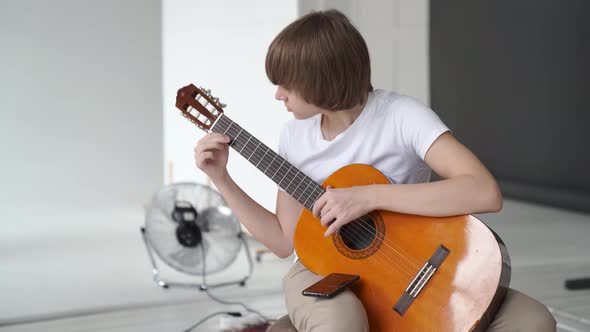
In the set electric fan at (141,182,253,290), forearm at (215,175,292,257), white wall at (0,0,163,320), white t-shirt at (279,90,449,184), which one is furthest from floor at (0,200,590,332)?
white t-shirt at (279,90,449,184)

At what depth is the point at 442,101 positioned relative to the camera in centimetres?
602

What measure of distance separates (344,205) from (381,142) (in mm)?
182

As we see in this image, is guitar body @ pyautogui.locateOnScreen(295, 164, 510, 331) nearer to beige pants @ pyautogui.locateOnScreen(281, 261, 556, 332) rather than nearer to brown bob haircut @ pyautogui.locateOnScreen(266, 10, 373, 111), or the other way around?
beige pants @ pyautogui.locateOnScreen(281, 261, 556, 332)

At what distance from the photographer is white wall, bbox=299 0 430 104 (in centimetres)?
428

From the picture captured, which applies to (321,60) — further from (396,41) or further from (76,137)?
(76,137)

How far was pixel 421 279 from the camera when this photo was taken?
1.61m

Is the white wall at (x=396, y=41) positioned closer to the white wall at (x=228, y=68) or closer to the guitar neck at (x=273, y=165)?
the white wall at (x=228, y=68)

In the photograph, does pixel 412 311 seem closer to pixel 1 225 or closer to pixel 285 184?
pixel 285 184

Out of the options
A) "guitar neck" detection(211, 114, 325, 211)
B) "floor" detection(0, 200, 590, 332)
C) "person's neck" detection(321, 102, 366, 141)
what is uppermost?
"person's neck" detection(321, 102, 366, 141)

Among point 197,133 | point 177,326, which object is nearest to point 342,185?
point 177,326

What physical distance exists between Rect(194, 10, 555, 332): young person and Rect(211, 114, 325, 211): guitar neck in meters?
0.03

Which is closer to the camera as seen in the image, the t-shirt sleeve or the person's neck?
the t-shirt sleeve

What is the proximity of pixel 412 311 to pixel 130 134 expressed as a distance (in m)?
3.37

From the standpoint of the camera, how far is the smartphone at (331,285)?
1524 mm
